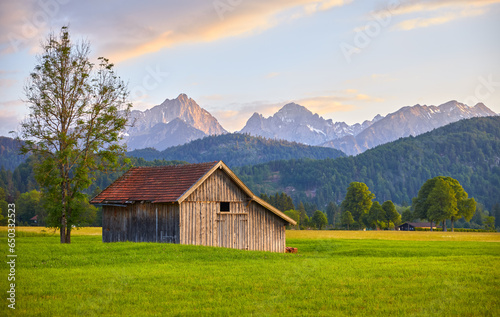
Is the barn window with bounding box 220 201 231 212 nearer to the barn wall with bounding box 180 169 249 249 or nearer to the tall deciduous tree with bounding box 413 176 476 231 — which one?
the barn wall with bounding box 180 169 249 249

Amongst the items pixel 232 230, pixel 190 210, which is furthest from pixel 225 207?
pixel 190 210

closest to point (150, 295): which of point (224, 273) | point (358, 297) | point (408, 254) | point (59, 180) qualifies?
point (224, 273)

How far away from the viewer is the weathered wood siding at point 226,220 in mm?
36469

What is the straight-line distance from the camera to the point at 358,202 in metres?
117

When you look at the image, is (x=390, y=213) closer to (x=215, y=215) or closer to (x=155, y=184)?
(x=215, y=215)

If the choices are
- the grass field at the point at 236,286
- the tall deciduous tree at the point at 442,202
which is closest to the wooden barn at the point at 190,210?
the grass field at the point at 236,286

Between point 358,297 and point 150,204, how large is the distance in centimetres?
2381

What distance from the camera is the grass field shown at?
1503cm

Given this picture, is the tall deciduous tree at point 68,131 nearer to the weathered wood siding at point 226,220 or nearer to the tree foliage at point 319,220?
the weathered wood siding at point 226,220

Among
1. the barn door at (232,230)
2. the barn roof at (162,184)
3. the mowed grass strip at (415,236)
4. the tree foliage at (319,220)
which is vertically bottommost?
the mowed grass strip at (415,236)

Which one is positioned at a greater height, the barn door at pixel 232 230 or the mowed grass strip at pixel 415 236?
the barn door at pixel 232 230

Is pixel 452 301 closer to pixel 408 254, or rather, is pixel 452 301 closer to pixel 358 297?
pixel 358 297

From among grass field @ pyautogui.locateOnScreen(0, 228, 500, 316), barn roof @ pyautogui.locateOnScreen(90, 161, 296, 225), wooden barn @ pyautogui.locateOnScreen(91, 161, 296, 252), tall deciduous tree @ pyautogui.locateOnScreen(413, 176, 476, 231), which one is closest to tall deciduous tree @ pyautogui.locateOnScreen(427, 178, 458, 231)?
tall deciduous tree @ pyautogui.locateOnScreen(413, 176, 476, 231)

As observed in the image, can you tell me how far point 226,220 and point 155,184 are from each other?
641 centimetres
